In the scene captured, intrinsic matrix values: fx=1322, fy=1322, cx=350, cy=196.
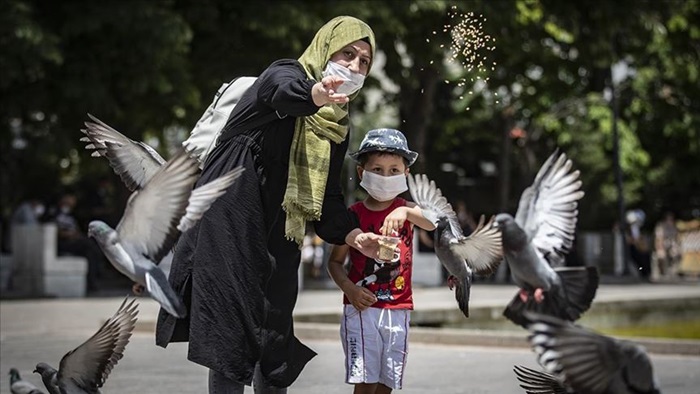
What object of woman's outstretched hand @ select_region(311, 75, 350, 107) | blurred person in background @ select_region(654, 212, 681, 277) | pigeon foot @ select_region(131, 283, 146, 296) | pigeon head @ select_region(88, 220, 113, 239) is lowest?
blurred person in background @ select_region(654, 212, 681, 277)

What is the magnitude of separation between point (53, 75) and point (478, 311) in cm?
889

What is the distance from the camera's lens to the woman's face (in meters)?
5.34

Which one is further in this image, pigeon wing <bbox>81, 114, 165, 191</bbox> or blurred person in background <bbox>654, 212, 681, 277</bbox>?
blurred person in background <bbox>654, 212, 681, 277</bbox>

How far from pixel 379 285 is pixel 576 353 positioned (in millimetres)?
1917

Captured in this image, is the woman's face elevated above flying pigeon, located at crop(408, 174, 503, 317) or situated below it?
above

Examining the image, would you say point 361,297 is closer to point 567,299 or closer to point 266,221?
point 266,221

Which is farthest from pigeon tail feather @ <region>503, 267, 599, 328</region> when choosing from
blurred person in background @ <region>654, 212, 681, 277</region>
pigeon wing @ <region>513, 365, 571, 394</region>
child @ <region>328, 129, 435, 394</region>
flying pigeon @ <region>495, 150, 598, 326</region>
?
blurred person in background @ <region>654, 212, 681, 277</region>

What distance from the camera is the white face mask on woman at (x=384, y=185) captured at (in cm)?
605

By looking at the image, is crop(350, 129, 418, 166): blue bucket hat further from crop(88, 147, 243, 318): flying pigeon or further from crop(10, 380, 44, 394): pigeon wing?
crop(10, 380, 44, 394): pigeon wing

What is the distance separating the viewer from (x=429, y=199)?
620cm

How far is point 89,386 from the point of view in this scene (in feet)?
15.9

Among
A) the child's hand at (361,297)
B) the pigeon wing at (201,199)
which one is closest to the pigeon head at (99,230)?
the pigeon wing at (201,199)

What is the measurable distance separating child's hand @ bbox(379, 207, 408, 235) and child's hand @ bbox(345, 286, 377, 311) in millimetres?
290

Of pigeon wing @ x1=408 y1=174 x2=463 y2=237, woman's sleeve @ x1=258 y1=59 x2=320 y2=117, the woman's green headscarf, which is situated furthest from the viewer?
pigeon wing @ x1=408 y1=174 x2=463 y2=237
